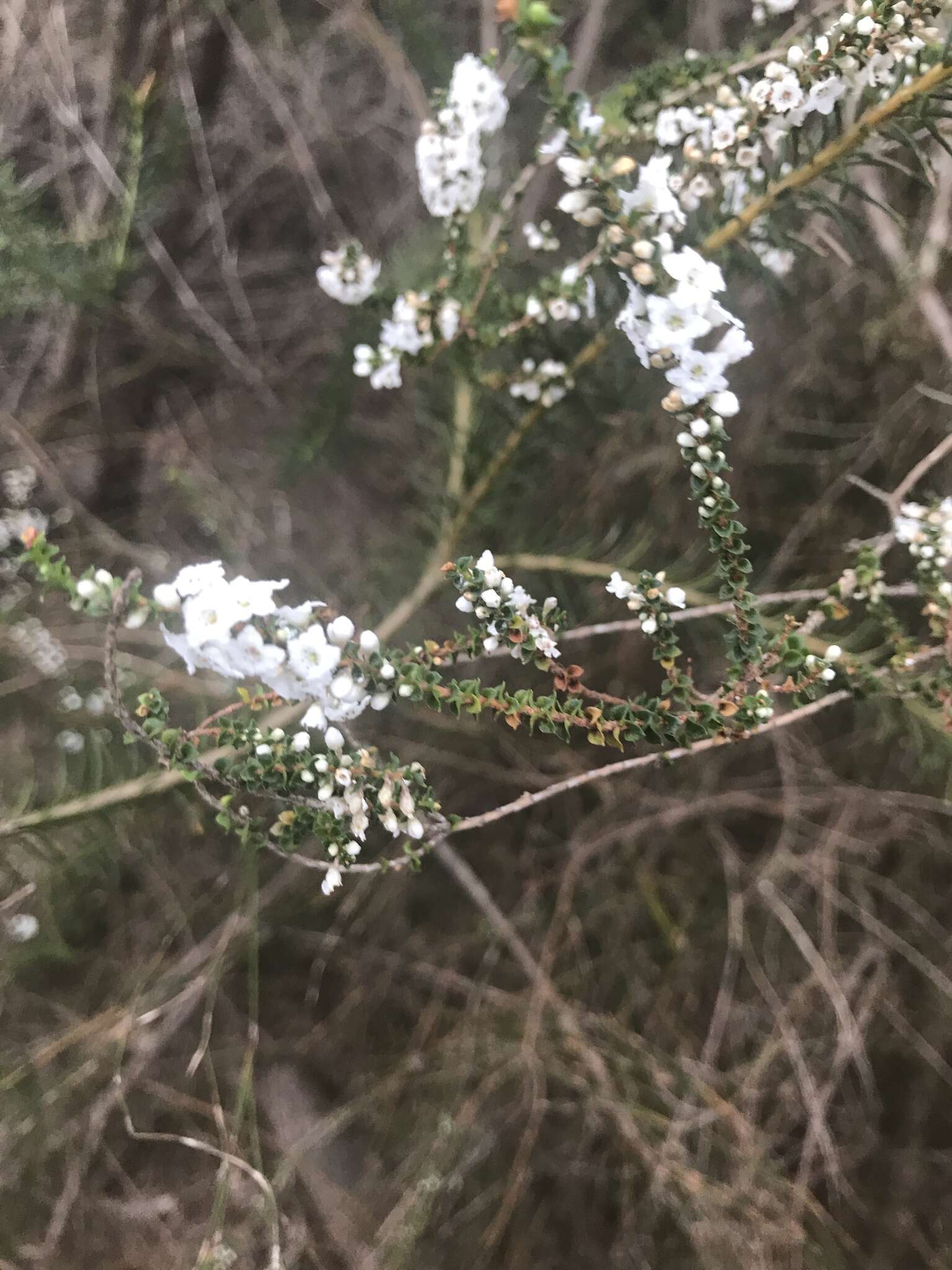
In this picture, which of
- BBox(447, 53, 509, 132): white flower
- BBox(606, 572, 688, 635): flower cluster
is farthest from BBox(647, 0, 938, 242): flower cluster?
BBox(606, 572, 688, 635): flower cluster

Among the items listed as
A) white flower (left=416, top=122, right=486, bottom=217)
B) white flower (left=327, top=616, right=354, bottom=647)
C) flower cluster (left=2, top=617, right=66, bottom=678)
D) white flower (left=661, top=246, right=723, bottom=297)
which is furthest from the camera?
flower cluster (left=2, top=617, right=66, bottom=678)

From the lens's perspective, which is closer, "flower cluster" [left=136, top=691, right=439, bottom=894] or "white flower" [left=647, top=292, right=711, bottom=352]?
"white flower" [left=647, top=292, right=711, bottom=352]

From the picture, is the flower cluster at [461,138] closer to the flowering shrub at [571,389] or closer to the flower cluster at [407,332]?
the flowering shrub at [571,389]

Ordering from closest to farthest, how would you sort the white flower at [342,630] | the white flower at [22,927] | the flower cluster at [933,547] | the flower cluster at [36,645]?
the white flower at [342,630] → the flower cluster at [933,547] → the white flower at [22,927] → the flower cluster at [36,645]

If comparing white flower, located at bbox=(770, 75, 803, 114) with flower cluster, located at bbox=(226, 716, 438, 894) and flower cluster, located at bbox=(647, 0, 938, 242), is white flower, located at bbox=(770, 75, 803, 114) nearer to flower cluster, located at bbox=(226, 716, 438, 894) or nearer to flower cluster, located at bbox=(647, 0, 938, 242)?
flower cluster, located at bbox=(647, 0, 938, 242)

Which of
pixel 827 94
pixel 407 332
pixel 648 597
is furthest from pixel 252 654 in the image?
pixel 827 94

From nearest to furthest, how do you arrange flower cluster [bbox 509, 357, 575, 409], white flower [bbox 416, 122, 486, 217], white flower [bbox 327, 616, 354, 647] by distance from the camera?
white flower [bbox 327, 616, 354, 647], white flower [bbox 416, 122, 486, 217], flower cluster [bbox 509, 357, 575, 409]

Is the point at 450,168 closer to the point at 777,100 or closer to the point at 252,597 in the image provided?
the point at 777,100

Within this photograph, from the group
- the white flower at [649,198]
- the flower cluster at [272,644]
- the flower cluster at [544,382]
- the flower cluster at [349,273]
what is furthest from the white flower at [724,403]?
the flower cluster at [349,273]
